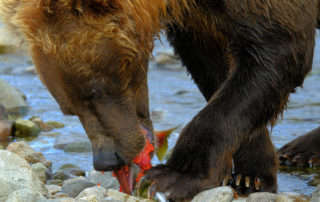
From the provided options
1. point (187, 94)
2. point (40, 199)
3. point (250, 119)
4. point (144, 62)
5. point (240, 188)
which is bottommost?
point (187, 94)

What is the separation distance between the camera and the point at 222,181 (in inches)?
158

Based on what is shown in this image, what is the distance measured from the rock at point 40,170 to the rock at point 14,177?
67 centimetres

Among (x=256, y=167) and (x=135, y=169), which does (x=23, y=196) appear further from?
(x=256, y=167)

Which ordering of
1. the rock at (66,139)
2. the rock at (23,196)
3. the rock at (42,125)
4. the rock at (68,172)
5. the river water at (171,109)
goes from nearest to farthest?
the rock at (23,196) < the rock at (68,172) < the river water at (171,109) < the rock at (66,139) < the rock at (42,125)

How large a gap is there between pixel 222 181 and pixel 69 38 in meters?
1.30

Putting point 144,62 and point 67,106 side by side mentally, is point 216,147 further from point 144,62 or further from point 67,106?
point 67,106

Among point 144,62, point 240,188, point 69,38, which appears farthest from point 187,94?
point 69,38

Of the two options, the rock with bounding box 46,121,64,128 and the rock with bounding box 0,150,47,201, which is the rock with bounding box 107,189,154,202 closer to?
the rock with bounding box 0,150,47,201

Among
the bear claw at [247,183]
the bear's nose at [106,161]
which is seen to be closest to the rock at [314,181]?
the bear claw at [247,183]

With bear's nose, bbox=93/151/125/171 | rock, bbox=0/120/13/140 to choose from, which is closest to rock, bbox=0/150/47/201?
bear's nose, bbox=93/151/125/171

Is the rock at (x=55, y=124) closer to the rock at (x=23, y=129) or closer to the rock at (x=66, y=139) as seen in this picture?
the rock at (x=23, y=129)

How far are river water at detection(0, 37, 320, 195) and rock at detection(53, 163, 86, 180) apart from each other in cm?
9

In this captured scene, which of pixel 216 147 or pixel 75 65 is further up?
pixel 75 65

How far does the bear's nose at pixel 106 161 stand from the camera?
144 inches
